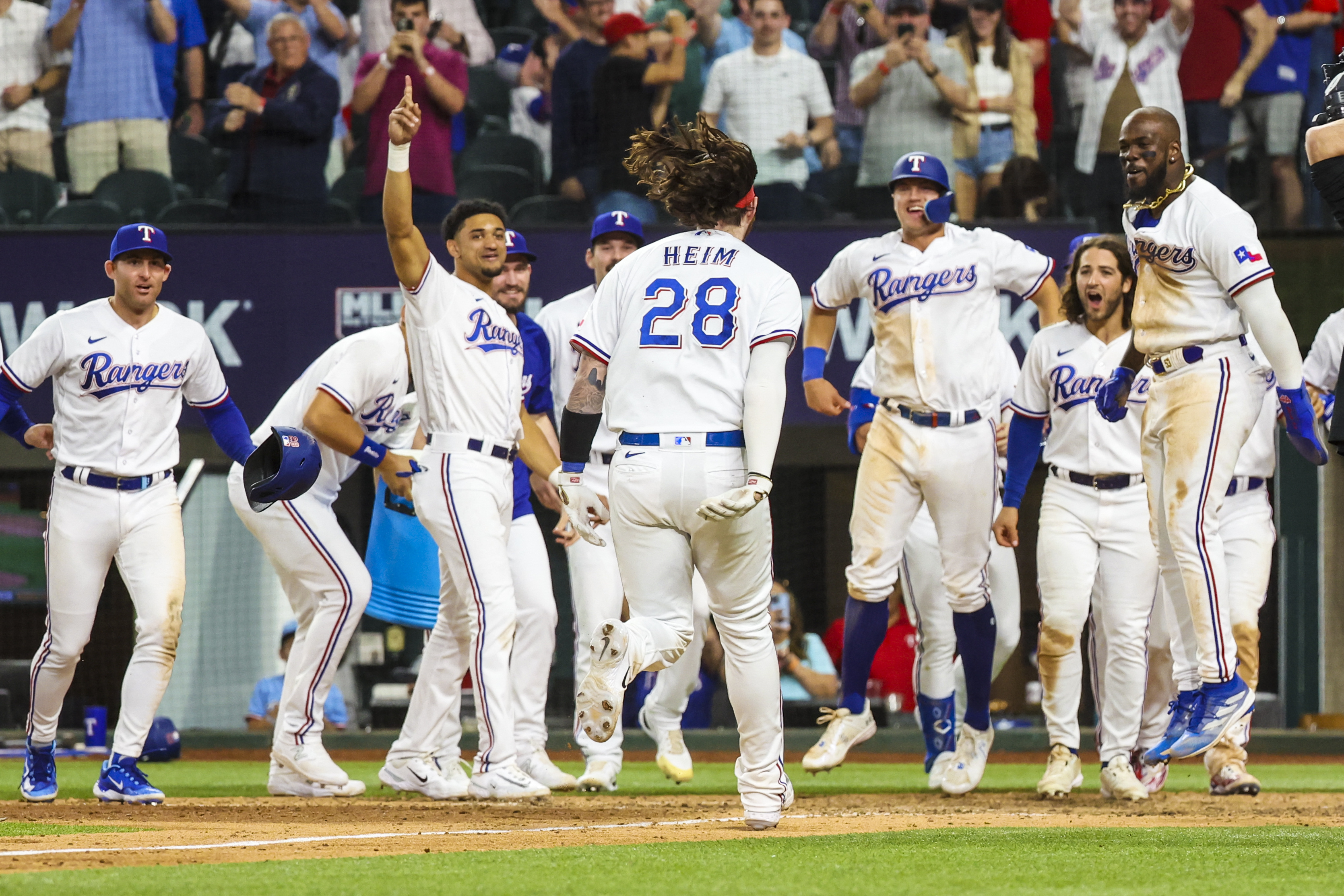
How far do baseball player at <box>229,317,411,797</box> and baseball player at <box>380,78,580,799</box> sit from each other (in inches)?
8.2

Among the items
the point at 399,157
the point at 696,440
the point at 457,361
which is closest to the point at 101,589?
the point at 457,361

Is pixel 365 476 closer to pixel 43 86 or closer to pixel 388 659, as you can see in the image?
pixel 388 659

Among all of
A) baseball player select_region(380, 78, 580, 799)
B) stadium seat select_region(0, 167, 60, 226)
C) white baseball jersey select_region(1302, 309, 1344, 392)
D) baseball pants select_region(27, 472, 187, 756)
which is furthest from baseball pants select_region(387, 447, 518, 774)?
stadium seat select_region(0, 167, 60, 226)

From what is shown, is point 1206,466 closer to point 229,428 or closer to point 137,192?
point 229,428

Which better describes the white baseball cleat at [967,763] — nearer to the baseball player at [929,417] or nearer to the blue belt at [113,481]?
the baseball player at [929,417]

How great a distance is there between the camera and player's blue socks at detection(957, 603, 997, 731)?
6188 mm

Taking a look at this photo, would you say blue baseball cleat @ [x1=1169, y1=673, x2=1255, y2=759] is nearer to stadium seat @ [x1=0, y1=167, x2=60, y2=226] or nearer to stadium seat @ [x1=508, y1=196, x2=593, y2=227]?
stadium seat @ [x1=508, y1=196, x2=593, y2=227]

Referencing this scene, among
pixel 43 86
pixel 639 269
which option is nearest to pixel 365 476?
pixel 43 86

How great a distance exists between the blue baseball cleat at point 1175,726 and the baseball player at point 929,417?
3.36 ft

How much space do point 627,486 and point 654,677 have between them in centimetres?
356

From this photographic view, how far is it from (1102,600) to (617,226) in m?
2.53

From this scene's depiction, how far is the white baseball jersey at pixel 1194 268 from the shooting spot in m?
5.08

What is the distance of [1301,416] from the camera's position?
16.5ft

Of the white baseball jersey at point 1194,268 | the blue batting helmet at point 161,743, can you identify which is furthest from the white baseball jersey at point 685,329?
the blue batting helmet at point 161,743
